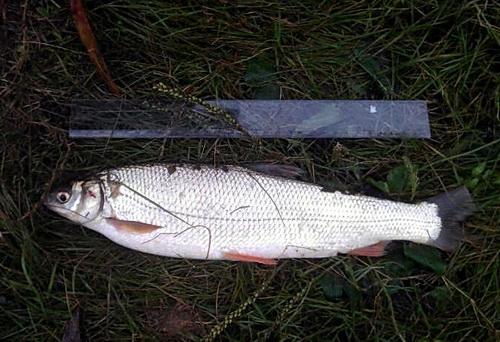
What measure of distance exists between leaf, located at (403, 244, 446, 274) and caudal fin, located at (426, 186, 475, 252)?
0.25ft

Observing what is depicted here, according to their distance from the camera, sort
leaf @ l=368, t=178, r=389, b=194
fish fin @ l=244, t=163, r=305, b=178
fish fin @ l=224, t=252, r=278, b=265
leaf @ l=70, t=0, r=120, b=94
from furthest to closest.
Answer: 1. leaf @ l=368, t=178, r=389, b=194
2. fish fin @ l=244, t=163, r=305, b=178
3. fish fin @ l=224, t=252, r=278, b=265
4. leaf @ l=70, t=0, r=120, b=94

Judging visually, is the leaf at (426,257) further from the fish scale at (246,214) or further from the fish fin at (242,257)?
the fish fin at (242,257)

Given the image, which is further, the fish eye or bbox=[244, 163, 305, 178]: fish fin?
bbox=[244, 163, 305, 178]: fish fin

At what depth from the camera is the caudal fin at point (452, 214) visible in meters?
3.26

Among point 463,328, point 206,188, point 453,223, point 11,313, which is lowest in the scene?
point 463,328

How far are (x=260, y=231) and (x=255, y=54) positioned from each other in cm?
99

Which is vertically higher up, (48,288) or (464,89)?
(464,89)

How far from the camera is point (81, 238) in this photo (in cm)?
322

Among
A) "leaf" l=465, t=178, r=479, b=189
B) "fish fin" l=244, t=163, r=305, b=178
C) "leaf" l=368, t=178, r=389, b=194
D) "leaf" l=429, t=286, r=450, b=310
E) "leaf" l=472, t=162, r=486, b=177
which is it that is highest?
"fish fin" l=244, t=163, r=305, b=178

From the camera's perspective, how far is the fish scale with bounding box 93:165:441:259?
3.06m

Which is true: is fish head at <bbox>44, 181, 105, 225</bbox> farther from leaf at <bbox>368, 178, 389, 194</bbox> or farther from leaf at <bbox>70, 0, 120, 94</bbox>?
leaf at <bbox>368, 178, 389, 194</bbox>

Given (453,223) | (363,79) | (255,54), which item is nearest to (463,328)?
(453,223)

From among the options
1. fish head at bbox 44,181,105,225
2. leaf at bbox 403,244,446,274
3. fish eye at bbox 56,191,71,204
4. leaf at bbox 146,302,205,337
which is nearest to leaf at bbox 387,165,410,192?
leaf at bbox 403,244,446,274

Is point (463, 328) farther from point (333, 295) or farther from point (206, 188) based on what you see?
point (206, 188)
